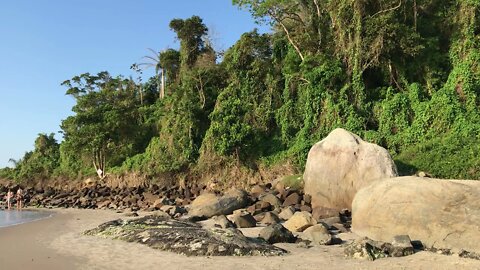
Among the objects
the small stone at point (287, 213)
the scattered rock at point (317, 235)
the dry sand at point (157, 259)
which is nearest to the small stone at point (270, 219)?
the small stone at point (287, 213)

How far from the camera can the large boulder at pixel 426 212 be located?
877cm

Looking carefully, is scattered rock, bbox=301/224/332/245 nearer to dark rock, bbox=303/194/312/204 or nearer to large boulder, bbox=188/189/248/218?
dark rock, bbox=303/194/312/204

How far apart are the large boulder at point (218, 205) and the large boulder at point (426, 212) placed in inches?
250

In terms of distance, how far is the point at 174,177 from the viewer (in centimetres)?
2930

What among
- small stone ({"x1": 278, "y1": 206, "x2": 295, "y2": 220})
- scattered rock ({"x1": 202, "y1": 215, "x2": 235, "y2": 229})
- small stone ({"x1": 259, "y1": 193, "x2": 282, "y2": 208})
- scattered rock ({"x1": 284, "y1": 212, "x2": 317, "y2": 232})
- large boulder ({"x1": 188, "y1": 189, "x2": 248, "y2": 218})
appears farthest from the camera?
small stone ({"x1": 259, "y1": 193, "x2": 282, "y2": 208})

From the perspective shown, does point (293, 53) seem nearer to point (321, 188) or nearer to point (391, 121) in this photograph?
point (391, 121)

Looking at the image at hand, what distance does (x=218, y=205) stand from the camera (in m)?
16.0

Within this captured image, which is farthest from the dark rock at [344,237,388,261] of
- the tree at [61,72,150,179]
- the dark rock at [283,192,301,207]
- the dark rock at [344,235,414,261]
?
the tree at [61,72,150,179]

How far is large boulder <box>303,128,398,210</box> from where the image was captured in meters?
14.3

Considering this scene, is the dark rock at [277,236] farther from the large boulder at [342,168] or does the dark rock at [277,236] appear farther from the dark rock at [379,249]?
the large boulder at [342,168]

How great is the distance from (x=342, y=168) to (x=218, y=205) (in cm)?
477

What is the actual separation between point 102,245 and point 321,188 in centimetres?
825

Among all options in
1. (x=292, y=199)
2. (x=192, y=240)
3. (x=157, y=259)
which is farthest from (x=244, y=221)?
(x=157, y=259)

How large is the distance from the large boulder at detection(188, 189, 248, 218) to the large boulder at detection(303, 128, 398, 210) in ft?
8.72
